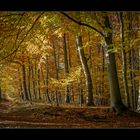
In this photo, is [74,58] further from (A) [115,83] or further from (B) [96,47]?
(A) [115,83]

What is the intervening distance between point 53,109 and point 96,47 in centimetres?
1138

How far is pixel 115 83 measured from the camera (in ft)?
38.3

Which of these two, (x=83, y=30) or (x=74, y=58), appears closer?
(x=83, y=30)

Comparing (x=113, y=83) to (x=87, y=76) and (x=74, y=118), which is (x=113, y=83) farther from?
(x=87, y=76)

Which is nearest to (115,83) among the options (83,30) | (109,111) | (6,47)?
(109,111)

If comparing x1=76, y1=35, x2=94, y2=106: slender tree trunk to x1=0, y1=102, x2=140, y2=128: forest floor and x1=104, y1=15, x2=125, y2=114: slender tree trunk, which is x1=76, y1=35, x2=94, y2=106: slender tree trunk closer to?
x1=0, y1=102, x2=140, y2=128: forest floor
